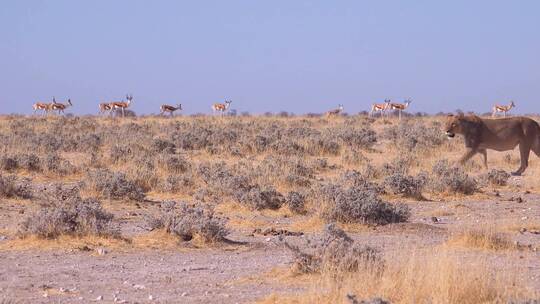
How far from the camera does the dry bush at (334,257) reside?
8.22 meters

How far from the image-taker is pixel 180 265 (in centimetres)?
1014

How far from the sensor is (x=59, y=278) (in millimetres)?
9180

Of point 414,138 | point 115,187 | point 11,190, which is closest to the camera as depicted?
point 11,190

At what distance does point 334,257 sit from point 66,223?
4586 mm

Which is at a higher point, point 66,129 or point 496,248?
point 66,129

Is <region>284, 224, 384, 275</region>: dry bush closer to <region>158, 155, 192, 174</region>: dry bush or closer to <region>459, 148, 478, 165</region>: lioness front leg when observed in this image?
<region>459, 148, 478, 165</region>: lioness front leg

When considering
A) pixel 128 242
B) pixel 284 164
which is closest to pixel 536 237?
pixel 128 242

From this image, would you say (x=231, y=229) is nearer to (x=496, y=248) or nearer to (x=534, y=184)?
(x=496, y=248)

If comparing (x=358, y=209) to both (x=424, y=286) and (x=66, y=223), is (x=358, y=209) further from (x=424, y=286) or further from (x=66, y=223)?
(x=424, y=286)

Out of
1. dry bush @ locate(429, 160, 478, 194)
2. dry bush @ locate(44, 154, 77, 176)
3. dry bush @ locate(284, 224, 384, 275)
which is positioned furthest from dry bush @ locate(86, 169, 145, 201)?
dry bush @ locate(284, 224, 384, 275)

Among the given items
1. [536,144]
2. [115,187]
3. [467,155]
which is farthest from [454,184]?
[115,187]

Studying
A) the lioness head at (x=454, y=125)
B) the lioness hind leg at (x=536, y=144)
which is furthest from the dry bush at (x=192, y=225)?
the lioness hind leg at (x=536, y=144)

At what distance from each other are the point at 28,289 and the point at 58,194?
24.3 ft

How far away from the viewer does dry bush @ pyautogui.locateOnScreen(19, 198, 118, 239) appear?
1147 cm
